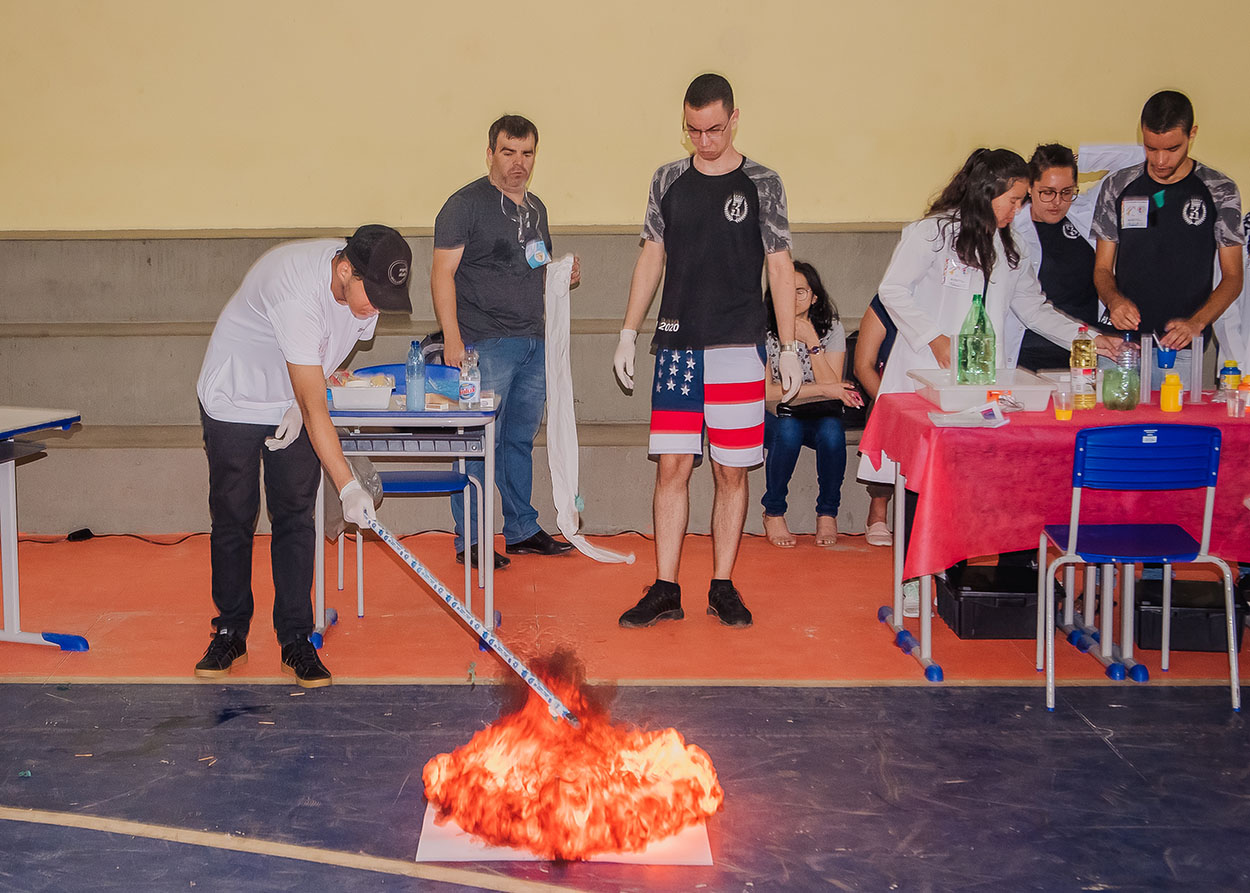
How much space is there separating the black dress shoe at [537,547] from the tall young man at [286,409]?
164 centimetres

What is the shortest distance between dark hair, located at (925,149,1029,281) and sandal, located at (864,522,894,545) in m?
1.75

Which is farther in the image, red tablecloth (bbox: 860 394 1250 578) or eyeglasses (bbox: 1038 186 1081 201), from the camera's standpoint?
eyeglasses (bbox: 1038 186 1081 201)

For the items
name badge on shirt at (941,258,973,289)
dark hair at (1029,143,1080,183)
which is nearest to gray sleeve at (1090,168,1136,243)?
dark hair at (1029,143,1080,183)

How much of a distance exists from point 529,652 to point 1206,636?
2400 millimetres

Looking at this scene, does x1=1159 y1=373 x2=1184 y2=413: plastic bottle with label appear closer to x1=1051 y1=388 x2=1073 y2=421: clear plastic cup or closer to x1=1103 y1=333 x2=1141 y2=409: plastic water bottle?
x1=1103 y1=333 x2=1141 y2=409: plastic water bottle

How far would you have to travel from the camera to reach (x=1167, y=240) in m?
4.96

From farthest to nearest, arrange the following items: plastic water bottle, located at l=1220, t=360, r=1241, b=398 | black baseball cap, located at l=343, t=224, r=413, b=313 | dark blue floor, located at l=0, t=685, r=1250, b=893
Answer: plastic water bottle, located at l=1220, t=360, r=1241, b=398 < black baseball cap, located at l=343, t=224, r=413, b=313 < dark blue floor, located at l=0, t=685, r=1250, b=893

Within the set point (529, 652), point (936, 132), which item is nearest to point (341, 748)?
point (529, 652)

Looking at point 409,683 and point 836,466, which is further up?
point 836,466

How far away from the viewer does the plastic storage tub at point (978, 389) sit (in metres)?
3.91

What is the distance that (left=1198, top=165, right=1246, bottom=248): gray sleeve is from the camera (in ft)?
16.1

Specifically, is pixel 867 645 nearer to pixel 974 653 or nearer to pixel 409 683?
pixel 974 653

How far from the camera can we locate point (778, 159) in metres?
6.80

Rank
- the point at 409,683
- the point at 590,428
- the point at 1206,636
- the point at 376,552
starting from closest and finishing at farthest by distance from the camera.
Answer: the point at 409,683, the point at 1206,636, the point at 376,552, the point at 590,428
